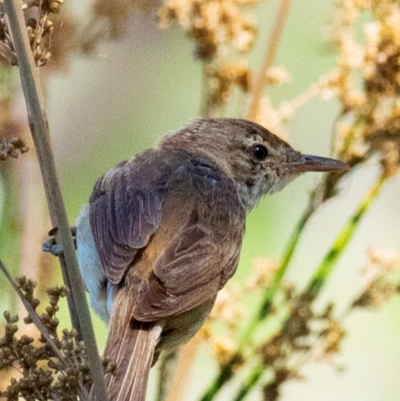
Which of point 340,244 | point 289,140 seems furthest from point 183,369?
point 289,140

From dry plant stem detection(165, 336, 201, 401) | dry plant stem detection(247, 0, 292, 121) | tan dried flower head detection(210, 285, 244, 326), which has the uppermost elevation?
dry plant stem detection(247, 0, 292, 121)

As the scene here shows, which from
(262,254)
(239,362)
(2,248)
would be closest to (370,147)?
(262,254)

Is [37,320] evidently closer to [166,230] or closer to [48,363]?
[48,363]

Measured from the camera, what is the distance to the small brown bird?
1.63 metres

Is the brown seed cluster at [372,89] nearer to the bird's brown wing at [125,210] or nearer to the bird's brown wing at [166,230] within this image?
the bird's brown wing at [166,230]

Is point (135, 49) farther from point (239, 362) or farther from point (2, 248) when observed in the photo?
point (239, 362)

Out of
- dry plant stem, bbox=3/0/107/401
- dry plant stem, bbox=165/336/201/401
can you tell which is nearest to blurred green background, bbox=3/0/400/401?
dry plant stem, bbox=165/336/201/401

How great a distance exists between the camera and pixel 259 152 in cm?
241

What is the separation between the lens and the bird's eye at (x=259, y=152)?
2.40m

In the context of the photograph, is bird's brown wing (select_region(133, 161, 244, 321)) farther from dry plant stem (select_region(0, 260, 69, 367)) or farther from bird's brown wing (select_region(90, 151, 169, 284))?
dry plant stem (select_region(0, 260, 69, 367))

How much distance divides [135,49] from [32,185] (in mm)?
796

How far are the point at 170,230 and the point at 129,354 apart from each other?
0.42m

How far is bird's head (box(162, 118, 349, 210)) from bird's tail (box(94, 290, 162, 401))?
32.8 inches

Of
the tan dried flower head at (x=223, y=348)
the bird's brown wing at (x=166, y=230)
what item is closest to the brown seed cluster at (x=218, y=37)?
the bird's brown wing at (x=166, y=230)
